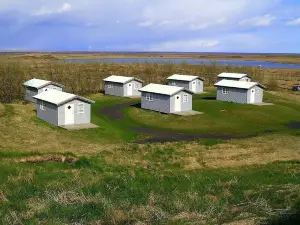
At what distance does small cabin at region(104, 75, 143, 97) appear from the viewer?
69.2 m

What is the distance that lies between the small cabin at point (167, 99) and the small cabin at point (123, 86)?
547 inches

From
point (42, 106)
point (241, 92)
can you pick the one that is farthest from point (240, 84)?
point (42, 106)

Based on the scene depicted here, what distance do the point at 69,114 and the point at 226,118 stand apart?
20.4 metres

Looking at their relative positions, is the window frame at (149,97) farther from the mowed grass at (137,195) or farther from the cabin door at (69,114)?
the mowed grass at (137,195)

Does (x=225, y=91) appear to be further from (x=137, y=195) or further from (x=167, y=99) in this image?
(x=137, y=195)

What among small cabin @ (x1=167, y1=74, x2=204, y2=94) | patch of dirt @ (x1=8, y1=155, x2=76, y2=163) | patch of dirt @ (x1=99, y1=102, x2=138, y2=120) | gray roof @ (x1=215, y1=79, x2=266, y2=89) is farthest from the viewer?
small cabin @ (x1=167, y1=74, x2=204, y2=94)

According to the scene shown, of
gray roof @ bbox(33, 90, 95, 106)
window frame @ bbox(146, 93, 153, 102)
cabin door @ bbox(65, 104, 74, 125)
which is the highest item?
gray roof @ bbox(33, 90, 95, 106)

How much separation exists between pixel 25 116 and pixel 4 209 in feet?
101

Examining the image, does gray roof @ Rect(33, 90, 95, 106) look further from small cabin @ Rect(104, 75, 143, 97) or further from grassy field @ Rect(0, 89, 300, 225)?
small cabin @ Rect(104, 75, 143, 97)

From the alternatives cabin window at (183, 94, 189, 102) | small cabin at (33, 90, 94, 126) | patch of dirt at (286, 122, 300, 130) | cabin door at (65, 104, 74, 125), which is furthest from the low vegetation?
cabin window at (183, 94, 189, 102)

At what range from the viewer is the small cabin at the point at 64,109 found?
139 ft

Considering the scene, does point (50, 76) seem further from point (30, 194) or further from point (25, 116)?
point (30, 194)

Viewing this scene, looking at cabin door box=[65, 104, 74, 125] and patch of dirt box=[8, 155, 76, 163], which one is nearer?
patch of dirt box=[8, 155, 76, 163]

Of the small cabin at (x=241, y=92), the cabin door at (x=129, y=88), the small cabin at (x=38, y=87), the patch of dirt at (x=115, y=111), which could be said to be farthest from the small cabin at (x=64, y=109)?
the small cabin at (x=241, y=92)
